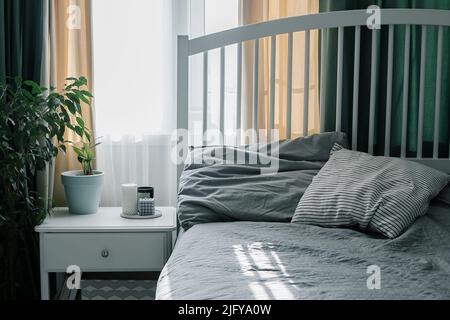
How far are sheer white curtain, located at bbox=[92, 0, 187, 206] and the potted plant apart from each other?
0.20 m

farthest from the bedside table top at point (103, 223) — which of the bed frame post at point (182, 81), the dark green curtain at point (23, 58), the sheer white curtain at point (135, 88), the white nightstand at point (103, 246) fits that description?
the bed frame post at point (182, 81)

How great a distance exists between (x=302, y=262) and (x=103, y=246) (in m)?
0.97

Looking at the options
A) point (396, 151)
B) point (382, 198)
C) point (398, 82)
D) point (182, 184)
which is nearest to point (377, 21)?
point (398, 82)

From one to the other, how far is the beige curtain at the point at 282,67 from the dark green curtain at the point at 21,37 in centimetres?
83

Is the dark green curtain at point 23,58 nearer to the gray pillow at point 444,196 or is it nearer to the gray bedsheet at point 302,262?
the gray bedsheet at point 302,262

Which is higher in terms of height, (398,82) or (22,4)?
(22,4)

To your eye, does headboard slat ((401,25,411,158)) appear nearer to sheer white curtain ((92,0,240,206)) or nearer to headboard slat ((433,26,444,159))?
headboard slat ((433,26,444,159))

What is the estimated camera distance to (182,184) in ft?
7.04

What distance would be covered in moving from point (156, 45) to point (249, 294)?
1575 mm

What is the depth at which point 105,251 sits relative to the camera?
2.28 metres

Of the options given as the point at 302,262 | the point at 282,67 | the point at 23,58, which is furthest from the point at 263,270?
the point at 23,58

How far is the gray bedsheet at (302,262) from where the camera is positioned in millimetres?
1336

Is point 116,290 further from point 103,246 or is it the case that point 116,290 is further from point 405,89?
point 405,89
